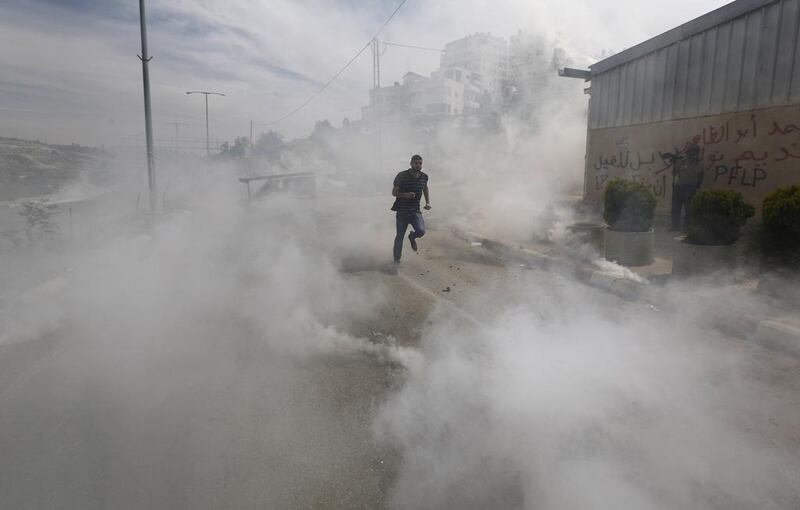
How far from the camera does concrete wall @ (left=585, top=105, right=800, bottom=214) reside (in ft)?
20.1

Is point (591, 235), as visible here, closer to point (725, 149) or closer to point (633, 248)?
point (633, 248)

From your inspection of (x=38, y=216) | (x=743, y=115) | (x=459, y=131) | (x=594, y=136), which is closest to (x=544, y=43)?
(x=459, y=131)

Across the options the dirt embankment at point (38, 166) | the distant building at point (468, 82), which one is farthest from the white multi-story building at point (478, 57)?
the dirt embankment at point (38, 166)

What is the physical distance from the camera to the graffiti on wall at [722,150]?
20.2ft

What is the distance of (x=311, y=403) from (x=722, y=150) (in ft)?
23.2

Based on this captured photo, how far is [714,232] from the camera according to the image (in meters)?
4.77

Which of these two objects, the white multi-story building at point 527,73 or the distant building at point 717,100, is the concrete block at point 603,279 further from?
the white multi-story building at point 527,73

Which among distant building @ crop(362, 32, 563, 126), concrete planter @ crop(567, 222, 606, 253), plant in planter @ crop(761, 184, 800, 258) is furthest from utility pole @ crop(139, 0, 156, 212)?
distant building @ crop(362, 32, 563, 126)

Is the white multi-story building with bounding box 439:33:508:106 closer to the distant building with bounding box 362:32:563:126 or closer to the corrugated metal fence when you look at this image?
the distant building with bounding box 362:32:563:126

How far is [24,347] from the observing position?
3.88 meters

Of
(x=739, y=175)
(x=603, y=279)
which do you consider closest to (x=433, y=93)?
(x=739, y=175)

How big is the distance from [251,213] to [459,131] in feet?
56.2

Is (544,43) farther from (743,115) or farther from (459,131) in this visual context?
(743,115)

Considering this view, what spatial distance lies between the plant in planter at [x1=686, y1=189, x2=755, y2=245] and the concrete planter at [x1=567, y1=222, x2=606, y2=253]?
1378mm
